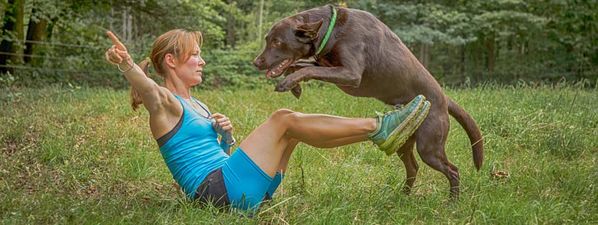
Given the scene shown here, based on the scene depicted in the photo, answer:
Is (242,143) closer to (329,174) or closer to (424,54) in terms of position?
(329,174)

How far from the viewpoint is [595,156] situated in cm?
593

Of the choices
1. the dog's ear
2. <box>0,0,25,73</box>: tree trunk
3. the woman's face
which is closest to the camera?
the dog's ear

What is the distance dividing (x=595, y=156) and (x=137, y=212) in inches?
159

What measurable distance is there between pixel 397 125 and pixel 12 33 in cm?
1184

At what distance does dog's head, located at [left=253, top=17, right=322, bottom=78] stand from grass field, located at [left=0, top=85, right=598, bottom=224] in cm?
80

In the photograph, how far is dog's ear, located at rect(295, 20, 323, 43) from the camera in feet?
13.1

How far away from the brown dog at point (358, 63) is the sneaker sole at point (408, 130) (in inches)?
11.9

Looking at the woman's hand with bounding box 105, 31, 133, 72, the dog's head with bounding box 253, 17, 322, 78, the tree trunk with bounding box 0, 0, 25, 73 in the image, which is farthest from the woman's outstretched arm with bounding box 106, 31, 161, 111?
the tree trunk with bounding box 0, 0, 25, 73

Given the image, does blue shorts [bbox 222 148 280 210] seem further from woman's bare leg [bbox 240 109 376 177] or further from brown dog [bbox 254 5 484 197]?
brown dog [bbox 254 5 484 197]

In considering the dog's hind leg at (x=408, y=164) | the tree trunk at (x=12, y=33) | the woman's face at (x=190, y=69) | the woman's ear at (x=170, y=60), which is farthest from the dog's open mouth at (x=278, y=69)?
the tree trunk at (x=12, y=33)

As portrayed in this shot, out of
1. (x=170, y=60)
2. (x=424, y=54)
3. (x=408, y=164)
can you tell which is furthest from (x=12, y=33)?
(x=424, y=54)

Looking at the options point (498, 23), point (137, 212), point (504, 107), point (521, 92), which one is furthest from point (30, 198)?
point (498, 23)

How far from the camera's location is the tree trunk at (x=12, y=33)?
45.4ft

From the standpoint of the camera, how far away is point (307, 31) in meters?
4.00
